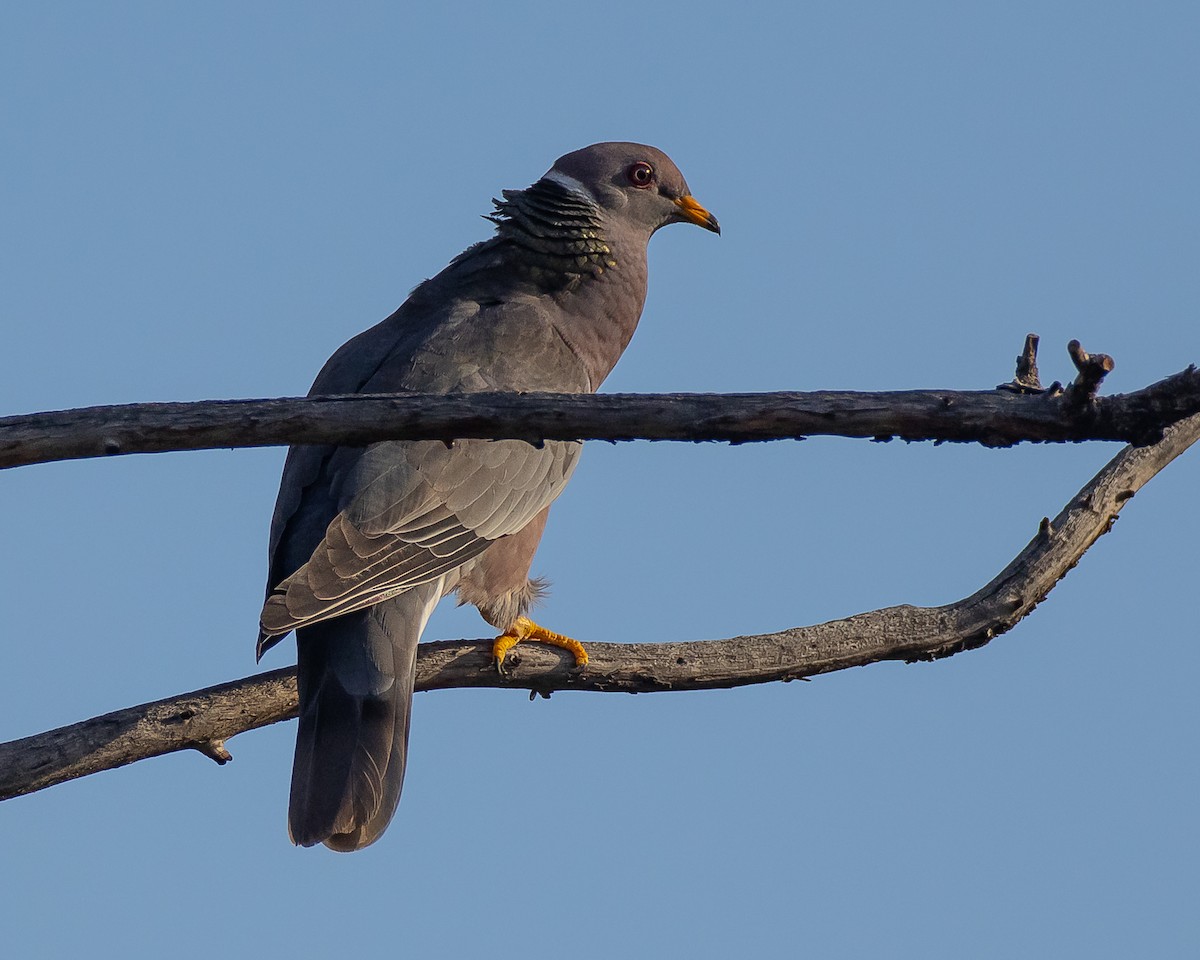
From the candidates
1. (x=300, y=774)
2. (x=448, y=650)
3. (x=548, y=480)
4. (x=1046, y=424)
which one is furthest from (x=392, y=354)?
(x=1046, y=424)

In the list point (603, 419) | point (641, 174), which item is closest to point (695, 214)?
point (641, 174)

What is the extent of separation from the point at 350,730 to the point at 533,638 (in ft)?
2.38

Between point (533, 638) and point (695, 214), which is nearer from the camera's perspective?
point (533, 638)

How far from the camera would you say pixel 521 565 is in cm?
529

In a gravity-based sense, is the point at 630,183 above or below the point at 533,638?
above

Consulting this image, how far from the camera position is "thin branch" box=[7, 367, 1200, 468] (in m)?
2.90

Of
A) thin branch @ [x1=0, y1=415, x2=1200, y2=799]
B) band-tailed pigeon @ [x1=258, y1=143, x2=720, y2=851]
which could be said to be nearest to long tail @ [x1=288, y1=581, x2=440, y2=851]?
band-tailed pigeon @ [x1=258, y1=143, x2=720, y2=851]

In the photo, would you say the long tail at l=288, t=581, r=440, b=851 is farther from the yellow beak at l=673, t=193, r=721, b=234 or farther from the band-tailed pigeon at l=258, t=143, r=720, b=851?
the yellow beak at l=673, t=193, r=721, b=234

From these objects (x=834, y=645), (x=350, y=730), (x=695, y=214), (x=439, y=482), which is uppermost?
(x=695, y=214)

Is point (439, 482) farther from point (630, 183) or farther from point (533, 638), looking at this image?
point (630, 183)

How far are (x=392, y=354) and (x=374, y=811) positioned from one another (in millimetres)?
1800

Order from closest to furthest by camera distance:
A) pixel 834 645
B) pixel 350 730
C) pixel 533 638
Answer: pixel 350 730 < pixel 834 645 < pixel 533 638

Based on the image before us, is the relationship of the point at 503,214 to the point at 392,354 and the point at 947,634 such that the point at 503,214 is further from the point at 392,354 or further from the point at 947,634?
the point at 947,634

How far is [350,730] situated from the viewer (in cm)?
434
